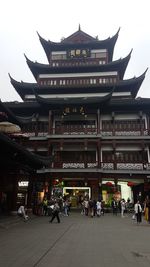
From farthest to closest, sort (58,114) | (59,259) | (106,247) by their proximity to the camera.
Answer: (58,114)
(106,247)
(59,259)

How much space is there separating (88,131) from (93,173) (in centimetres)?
487

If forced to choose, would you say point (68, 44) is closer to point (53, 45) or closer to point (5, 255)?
point (53, 45)

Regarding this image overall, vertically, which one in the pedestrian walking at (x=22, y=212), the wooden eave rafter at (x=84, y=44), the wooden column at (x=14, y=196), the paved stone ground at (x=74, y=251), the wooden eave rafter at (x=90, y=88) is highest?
the wooden eave rafter at (x=84, y=44)

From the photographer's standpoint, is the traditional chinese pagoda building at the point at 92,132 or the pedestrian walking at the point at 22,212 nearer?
the pedestrian walking at the point at 22,212

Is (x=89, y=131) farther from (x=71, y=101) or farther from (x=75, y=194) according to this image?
(x=75, y=194)

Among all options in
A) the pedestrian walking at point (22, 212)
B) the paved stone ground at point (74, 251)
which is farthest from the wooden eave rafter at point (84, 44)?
the paved stone ground at point (74, 251)

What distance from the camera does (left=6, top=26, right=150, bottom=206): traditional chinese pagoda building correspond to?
2848cm

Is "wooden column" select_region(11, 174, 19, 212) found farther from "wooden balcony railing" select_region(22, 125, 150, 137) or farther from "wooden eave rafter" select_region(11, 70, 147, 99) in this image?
"wooden eave rafter" select_region(11, 70, 147, 99)

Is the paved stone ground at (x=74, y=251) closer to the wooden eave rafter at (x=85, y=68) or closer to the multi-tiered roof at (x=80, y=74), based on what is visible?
the multi-tiered roof at (x=80, y=74)

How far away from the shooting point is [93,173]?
92.2 feet

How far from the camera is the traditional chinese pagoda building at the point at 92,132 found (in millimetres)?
28484

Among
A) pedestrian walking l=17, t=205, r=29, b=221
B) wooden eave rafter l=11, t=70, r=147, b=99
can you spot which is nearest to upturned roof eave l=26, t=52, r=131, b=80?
wooden eave rafter l=11, t=70, r=147, b=99

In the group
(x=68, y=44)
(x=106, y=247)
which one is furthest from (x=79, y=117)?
(x=106, y=247)

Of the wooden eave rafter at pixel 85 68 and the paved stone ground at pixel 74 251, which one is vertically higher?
the wooden eave rafter at pixel 85 68
